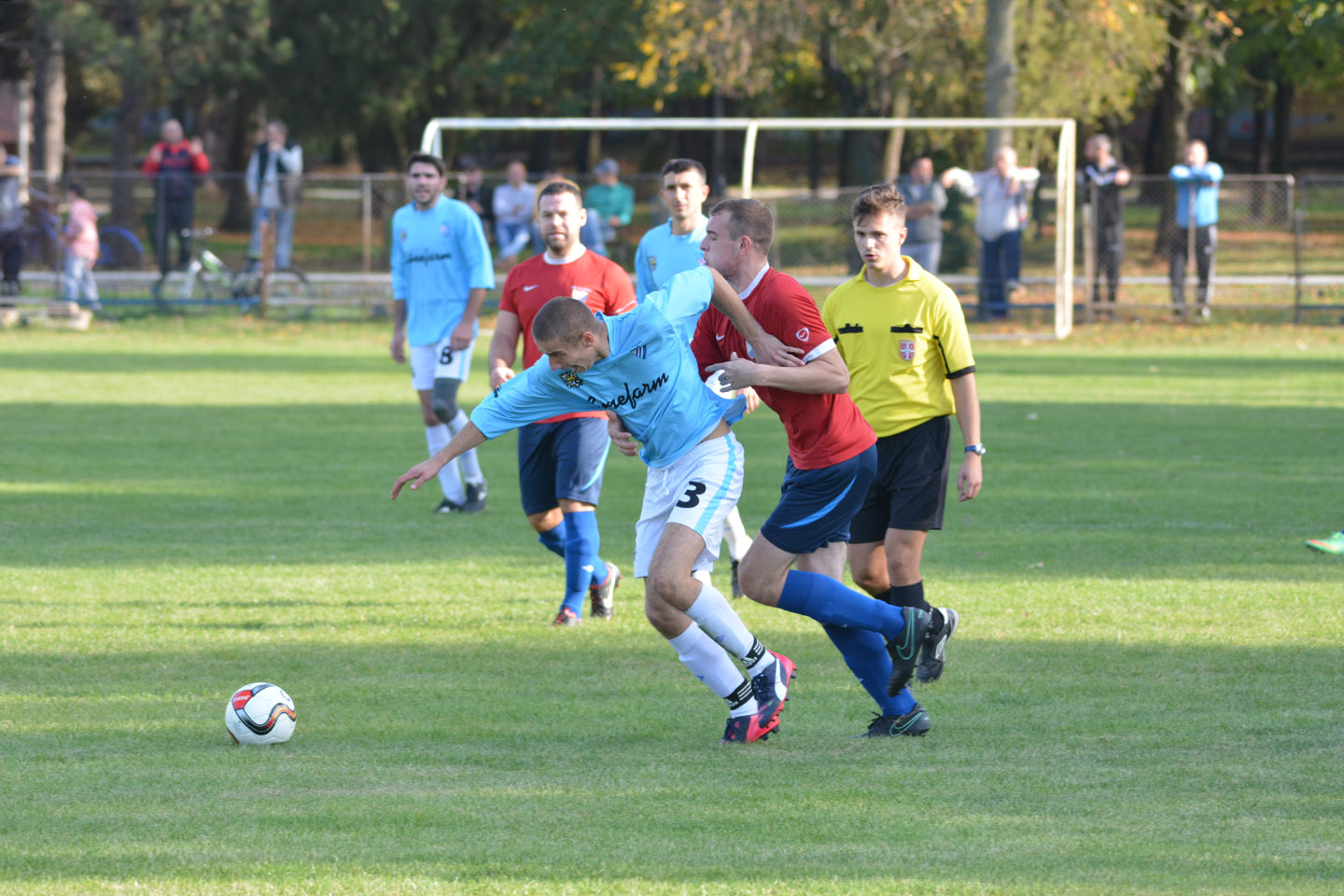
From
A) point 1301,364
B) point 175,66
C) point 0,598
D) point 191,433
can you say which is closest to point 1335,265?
point 1301,364

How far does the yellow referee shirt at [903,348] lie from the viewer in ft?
20.2

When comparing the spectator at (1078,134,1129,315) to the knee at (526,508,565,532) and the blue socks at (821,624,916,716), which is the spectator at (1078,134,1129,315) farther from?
the blue socks at (821,624,916,716)

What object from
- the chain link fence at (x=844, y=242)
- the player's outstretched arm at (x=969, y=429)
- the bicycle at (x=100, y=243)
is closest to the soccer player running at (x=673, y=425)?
the player's outstretched arm at (x=969, y=429)

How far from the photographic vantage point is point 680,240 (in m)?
8.73

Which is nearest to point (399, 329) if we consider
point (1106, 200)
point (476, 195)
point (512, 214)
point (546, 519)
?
point (546, 519)

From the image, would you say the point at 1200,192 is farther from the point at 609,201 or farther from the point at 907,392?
the point at 907,392

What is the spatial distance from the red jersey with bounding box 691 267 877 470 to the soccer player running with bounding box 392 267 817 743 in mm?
95

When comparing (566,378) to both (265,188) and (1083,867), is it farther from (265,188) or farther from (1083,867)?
(265,188)

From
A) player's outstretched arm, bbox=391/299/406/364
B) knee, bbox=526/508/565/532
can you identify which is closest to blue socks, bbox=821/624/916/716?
knee, bbox=526/508/565/532

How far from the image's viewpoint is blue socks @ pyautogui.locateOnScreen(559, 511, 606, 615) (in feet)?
24.7

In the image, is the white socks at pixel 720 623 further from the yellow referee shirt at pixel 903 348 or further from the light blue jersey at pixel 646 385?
the yellow referee shirt at pixel 903 348

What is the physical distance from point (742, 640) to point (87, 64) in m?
27.6

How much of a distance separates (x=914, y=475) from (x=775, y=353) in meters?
1.09

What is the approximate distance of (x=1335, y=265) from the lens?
83.8 ft
